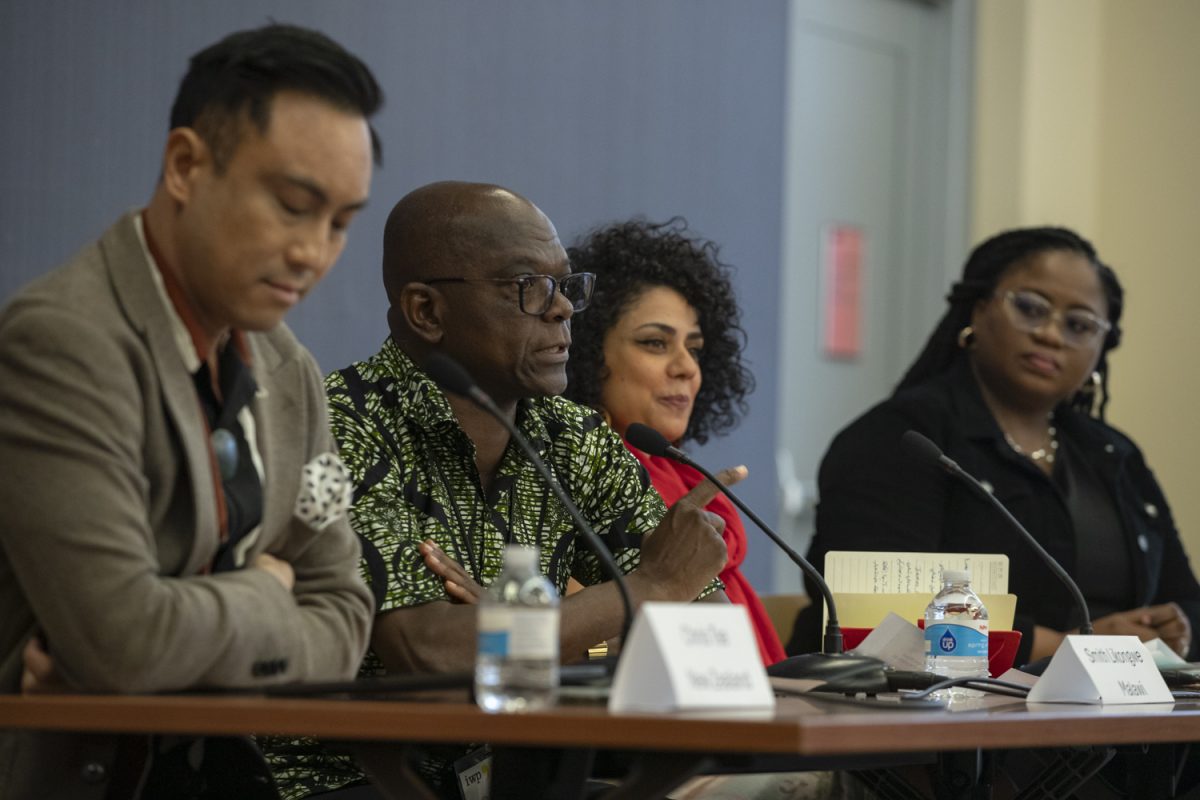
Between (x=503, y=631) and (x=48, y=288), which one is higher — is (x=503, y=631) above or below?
below

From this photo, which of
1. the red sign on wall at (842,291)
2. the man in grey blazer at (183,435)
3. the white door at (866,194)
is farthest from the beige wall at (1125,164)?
the man in grey blazer at (183,435)

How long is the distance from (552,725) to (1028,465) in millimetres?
2461

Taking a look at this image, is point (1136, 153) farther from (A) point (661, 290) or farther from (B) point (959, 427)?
(A) point (661, 290)

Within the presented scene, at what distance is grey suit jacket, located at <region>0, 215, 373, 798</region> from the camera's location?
1.49 meters

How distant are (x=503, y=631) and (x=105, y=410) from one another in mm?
439

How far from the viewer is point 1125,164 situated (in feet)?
18.8

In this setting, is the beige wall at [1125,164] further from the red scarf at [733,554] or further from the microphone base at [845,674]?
the microphone base at [845,674]

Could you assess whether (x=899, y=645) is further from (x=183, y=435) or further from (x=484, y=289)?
(x=183, y=435)

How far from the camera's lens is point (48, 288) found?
1.60 m

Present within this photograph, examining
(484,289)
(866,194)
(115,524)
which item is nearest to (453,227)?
(484,289)

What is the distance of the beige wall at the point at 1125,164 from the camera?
5.54m

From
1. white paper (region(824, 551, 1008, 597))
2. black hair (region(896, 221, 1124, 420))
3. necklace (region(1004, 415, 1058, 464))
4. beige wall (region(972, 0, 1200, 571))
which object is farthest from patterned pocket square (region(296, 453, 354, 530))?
beige wall (region(972, 0, 1200, 571))

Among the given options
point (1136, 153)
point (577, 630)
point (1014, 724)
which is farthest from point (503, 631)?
point (1136, 153)

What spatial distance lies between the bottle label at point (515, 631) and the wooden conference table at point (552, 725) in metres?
0.06
